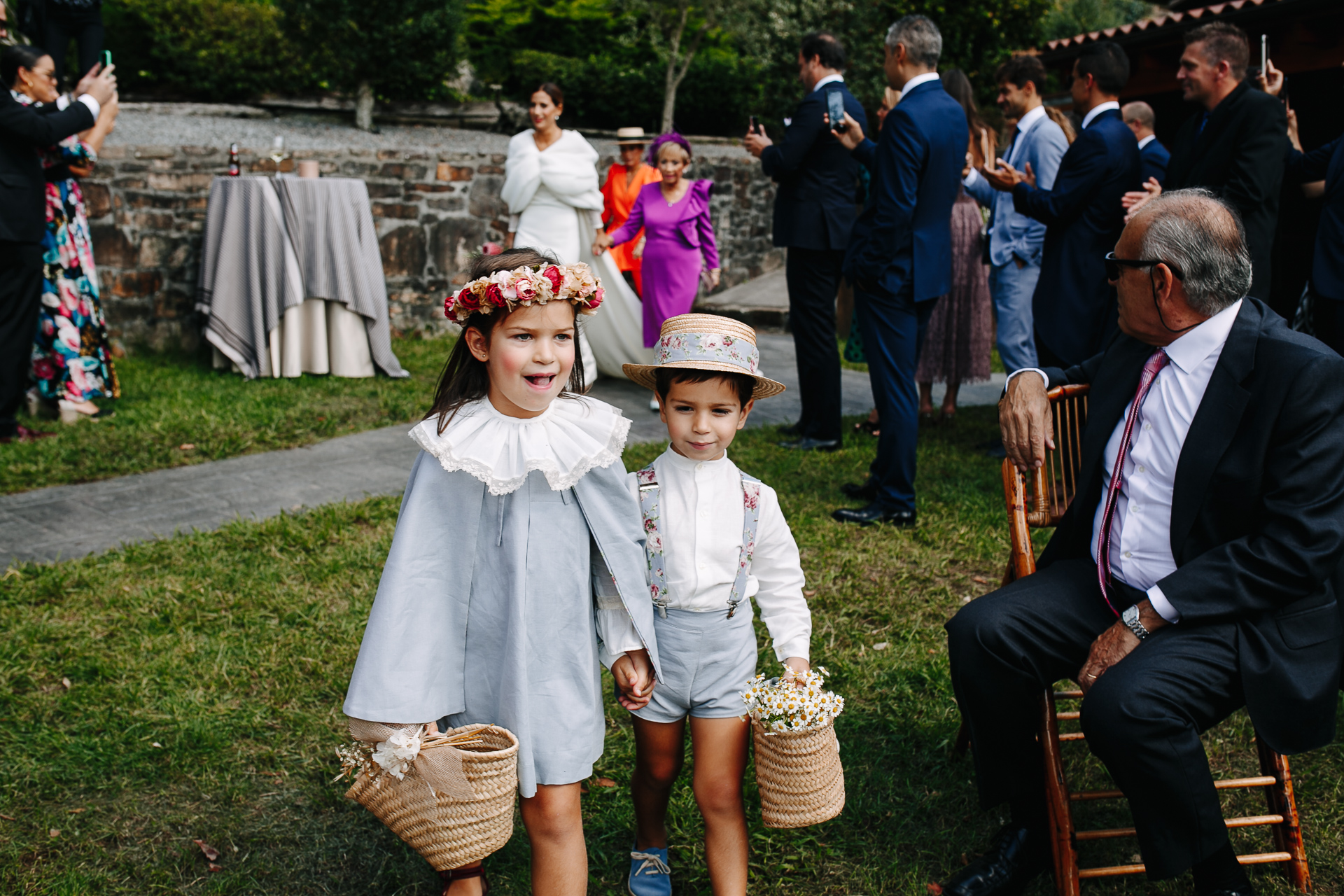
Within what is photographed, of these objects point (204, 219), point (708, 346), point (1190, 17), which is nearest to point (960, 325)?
point (1190, 17)

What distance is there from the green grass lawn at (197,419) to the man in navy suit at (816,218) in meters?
2.58

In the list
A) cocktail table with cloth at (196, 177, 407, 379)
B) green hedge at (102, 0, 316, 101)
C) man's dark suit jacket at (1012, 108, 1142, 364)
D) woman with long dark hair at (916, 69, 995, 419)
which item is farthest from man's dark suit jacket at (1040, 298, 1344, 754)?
green hedge at (102, 0, 316, 101)

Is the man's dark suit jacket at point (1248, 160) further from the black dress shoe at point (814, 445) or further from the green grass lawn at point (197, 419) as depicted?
the green grass lawn at point (197, 419)

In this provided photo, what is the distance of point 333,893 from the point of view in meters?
2.45

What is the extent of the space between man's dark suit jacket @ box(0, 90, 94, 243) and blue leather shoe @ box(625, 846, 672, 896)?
5.10 m

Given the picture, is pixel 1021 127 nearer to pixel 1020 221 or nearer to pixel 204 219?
pixel 1020 221

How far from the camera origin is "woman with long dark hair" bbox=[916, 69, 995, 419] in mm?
6812

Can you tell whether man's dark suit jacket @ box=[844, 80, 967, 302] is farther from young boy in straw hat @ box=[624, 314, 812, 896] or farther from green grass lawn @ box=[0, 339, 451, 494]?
green grass lawn @ box=[0, 339, 451, 494]

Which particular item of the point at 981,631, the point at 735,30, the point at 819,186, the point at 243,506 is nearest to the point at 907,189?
the point at 819,186

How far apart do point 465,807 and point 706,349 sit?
1.05 m

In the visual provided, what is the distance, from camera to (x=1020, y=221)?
612 cm

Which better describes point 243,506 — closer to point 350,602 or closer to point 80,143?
point 350,602

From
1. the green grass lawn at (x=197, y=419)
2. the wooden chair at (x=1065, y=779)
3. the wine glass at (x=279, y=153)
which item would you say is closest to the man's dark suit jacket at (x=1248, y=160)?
the wooden chair at (x=1065, y=779)

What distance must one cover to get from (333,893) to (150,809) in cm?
64
